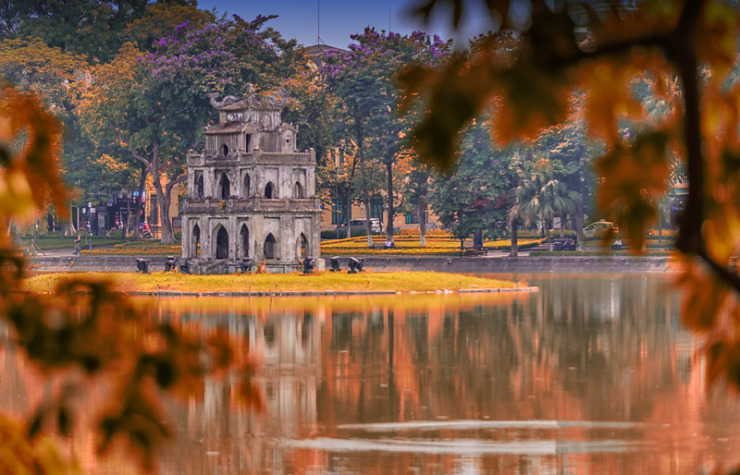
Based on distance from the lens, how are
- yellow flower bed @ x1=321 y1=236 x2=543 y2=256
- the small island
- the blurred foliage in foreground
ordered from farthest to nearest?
yellow flower bed @ x1=321 y1=236 x2=543 y2=256
the small island
the blurred foliage in foreground

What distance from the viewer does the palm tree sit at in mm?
70688

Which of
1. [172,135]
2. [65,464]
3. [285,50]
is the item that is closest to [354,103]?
[285,50]

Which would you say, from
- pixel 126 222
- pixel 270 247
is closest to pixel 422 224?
pixel 270 247

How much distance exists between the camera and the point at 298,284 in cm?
4950

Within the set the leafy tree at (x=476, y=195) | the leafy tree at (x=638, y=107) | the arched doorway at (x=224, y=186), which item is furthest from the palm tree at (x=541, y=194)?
the leafy tree at (x=638, y=107)

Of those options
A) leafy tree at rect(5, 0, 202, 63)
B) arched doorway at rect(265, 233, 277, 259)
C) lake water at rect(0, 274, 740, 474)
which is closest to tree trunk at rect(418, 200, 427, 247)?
leafy tree at rect(5, 0, 202, 63)

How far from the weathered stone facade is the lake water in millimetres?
11242

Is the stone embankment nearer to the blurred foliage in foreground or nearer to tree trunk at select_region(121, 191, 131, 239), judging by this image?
tree trunk at select_region(121, 191, 131, 239)

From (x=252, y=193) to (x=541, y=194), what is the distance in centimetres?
2262

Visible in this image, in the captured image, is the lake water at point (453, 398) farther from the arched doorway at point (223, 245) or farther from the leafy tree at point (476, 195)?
the leafy tree at point (476, 195)

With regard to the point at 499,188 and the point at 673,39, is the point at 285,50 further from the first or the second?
the point at 673,39

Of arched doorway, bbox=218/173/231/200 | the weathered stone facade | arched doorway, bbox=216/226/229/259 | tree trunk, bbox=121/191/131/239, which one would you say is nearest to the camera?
the weathered stone facade

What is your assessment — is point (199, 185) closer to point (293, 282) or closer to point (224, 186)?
point (224, 186)

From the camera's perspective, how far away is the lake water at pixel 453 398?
60.8 feet
